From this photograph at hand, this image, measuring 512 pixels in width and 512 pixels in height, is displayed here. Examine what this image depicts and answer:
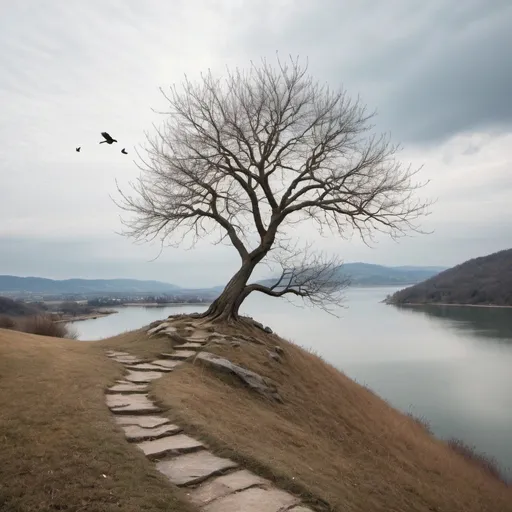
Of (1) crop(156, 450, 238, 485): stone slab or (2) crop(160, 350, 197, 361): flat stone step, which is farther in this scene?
(2) crop(160, 350, 197, 361): flat stone step

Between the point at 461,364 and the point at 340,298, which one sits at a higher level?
the point at 340,298

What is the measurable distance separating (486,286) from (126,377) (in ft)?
372

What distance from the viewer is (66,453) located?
15.5ft

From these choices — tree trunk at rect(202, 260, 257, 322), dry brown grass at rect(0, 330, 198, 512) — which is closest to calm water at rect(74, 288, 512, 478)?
tree trunk at rect(202, 260, 257, 322)

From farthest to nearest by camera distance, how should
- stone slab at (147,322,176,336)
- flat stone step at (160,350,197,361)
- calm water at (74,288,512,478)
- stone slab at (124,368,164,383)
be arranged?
calm water at (74,288,512,478)
stone slab at (147,322,176,336)
flat stone step at (160,350,197,361)
stone slab at (124,368,164,383)

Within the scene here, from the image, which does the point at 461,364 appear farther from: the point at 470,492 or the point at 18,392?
the point at 18,392

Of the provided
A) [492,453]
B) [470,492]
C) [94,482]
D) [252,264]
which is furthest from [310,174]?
[492,453]

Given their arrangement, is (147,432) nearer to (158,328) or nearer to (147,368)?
(147,368)

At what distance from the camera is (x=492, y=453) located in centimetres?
1788

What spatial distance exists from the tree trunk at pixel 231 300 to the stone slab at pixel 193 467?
26.6ft

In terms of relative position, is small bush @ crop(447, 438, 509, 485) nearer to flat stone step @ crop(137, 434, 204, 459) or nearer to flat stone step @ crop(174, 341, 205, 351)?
flat stone step @ crop(174, 341, 205, 351)

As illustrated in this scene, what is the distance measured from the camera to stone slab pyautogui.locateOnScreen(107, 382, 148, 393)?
24.6 feet

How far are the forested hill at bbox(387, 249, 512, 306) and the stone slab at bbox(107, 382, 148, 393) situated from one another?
10022 centimetres

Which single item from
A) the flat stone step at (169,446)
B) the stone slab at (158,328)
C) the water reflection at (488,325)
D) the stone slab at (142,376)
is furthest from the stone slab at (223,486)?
the water reflection at (488,325)
